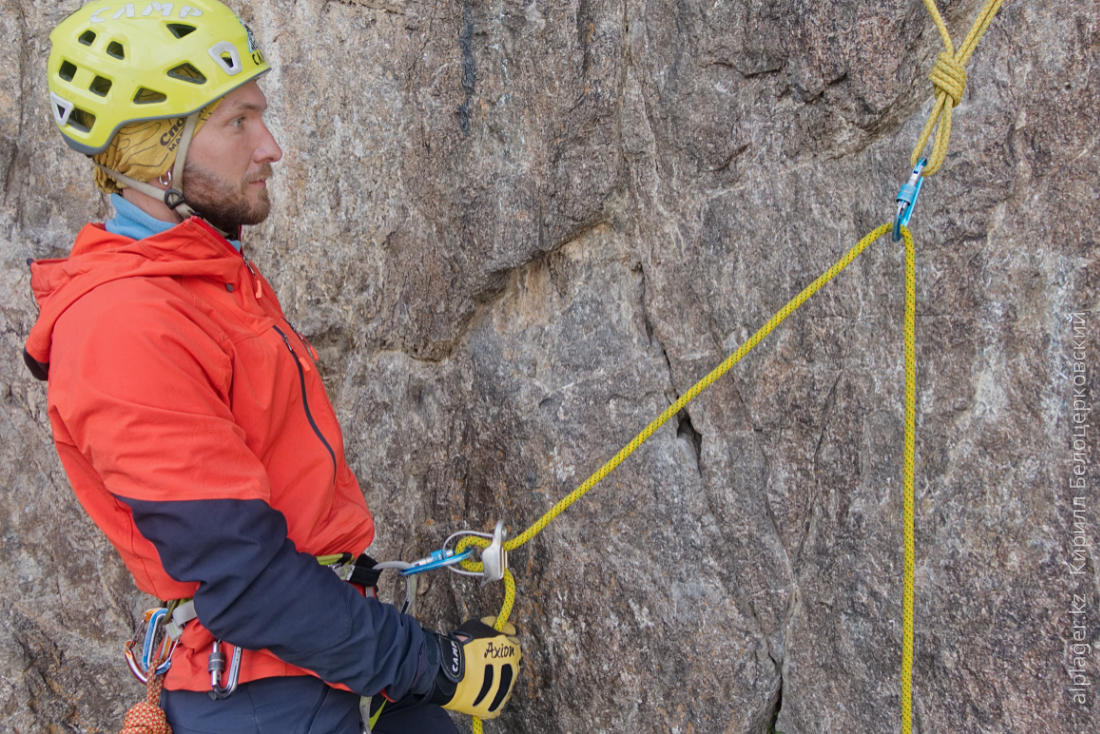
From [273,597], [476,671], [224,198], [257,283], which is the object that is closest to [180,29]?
[224,198]

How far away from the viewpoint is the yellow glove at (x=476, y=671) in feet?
8.44

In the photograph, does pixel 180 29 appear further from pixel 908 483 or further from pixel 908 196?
pixel 908 483

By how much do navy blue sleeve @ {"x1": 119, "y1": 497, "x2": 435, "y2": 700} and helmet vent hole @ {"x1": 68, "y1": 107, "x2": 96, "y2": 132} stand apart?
1169mm

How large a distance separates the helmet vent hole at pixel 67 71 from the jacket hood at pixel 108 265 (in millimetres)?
475

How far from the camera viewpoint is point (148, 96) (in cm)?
243

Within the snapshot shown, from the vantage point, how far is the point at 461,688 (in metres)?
2.62

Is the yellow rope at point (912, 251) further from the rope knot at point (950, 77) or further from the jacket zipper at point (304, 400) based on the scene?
the jacket zipper at point (304, 400)


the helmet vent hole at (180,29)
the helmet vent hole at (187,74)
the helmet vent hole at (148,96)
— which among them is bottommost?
the helmet vent hole at (148,96)

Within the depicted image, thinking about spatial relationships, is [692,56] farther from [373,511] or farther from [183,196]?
[373,511]

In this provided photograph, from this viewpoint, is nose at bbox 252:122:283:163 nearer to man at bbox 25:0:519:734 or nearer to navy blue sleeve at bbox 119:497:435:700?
man at bbox 25:0:519:734

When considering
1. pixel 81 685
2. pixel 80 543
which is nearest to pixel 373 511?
pixel 80 543

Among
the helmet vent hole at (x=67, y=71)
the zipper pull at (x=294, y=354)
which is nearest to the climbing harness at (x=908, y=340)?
the zipper pull at (x=294, y=354)

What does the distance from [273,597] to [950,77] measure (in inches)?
92.0

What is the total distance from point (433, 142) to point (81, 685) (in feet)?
10.4
